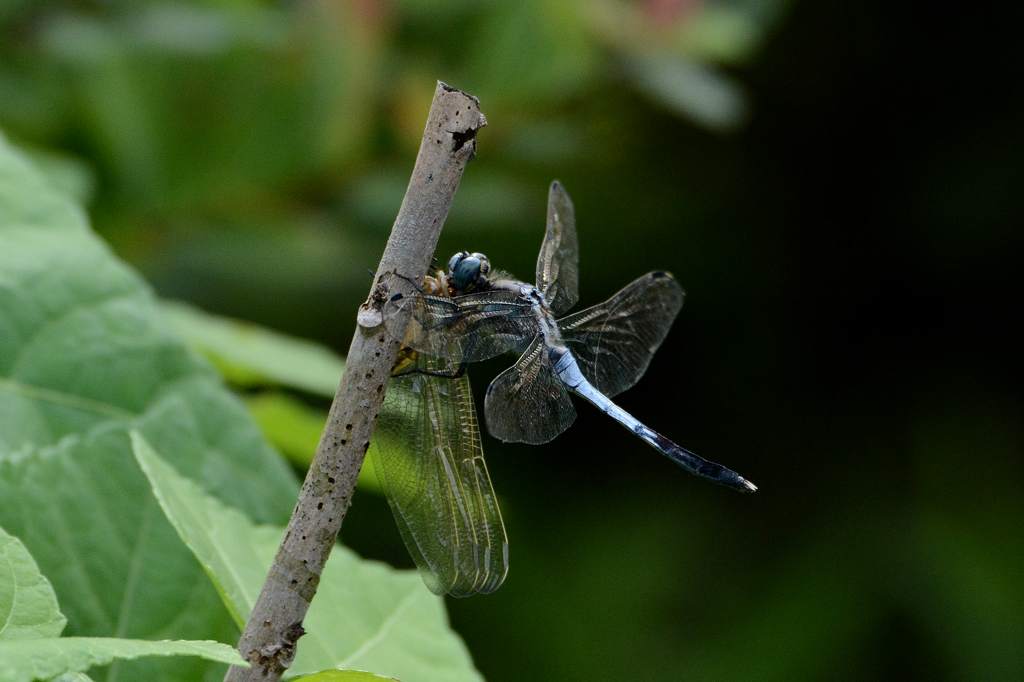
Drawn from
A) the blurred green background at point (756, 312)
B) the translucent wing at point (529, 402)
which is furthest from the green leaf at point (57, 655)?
the blurred green background at point (756, 312)

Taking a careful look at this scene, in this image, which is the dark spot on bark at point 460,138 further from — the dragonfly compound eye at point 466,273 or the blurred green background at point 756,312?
the blurred green background at point 756,312

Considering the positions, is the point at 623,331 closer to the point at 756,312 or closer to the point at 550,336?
the point at 550,336

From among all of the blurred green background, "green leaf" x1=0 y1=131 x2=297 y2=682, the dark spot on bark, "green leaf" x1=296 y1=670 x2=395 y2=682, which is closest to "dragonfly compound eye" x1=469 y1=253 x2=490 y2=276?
"green leaf" x1=0 y1=131 x2=297 y2=682

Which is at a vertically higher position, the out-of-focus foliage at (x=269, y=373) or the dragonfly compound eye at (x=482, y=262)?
the dragonfly compound eye at (x=482, y=262)

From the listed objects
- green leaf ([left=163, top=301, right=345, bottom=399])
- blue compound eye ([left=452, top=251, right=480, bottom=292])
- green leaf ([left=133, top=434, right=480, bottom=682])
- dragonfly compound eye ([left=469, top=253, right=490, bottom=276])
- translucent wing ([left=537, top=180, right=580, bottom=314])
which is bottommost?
green leaf ([left=133, top=434, right=480, bottom=682])

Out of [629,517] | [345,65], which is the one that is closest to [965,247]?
[629,517]

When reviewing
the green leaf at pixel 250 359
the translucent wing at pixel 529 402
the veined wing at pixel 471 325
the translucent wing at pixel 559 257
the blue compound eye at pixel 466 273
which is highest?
the translucent wing at pixel 559 257

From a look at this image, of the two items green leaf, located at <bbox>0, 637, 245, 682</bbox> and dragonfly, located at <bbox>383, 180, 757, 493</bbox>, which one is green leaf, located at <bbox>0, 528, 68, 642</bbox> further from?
dragonfly, located at <bbox>383, 180, 757, 493</bbox>
